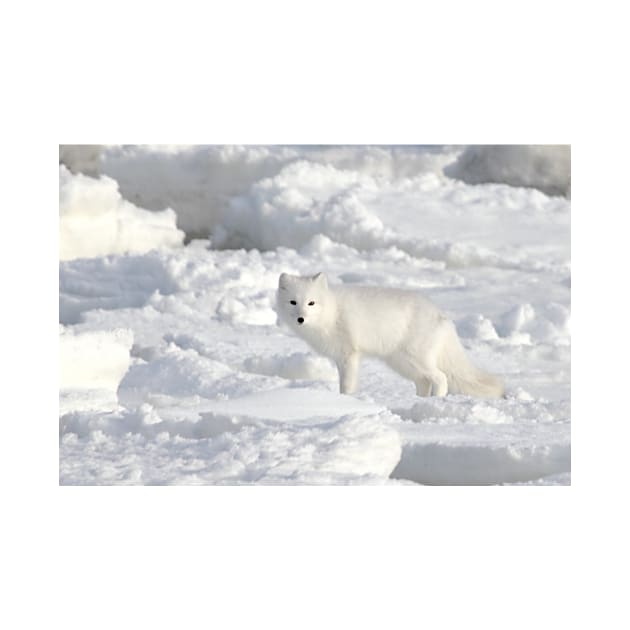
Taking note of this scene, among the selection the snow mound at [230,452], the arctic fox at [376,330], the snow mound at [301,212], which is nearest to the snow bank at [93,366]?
the snow mound at [230,452]

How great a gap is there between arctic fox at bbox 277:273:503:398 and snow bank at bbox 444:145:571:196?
469 centimetres

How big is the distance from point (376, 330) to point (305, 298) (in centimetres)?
43

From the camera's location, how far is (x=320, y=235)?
30.2 ft

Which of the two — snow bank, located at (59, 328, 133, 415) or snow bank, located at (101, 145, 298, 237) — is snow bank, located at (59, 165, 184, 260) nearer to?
snow bank, located at (101, 145, 298, 237)

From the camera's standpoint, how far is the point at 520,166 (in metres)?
10.3

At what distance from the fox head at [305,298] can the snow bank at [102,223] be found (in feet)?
12.8

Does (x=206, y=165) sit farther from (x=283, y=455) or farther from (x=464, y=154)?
(x=283, y=455)

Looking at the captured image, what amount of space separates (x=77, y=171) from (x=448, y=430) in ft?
19.1

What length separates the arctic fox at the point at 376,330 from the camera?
584cm

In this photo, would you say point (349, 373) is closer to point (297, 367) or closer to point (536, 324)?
point (297, 367)

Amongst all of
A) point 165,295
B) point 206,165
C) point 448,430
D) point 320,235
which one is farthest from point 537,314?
point 206,165

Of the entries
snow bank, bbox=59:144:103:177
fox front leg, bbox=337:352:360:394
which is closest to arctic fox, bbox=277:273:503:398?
fox front leg, bbox=337:352:360:394

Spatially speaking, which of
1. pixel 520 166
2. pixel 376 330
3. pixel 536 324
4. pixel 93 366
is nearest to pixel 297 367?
pixel 376 330

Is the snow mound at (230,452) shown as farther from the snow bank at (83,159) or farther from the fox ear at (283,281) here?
the snow bank at (83,159)
